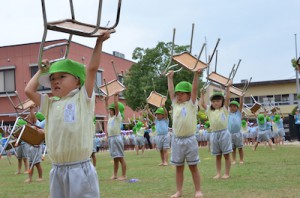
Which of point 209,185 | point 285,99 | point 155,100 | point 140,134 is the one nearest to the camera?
point 209,185

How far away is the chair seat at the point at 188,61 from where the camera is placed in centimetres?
674

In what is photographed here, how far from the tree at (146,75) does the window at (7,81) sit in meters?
8.74

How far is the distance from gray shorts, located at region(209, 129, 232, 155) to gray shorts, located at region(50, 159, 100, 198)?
577 cm

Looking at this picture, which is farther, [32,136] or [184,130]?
[32,136]

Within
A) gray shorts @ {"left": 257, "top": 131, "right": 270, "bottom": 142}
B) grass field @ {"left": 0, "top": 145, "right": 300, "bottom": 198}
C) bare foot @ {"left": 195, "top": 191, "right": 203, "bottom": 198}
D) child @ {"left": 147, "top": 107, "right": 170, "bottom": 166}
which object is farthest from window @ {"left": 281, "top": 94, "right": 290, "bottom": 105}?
bare foot @ {"left": 195, "top": 191, "right": 203, "bottom": 198}

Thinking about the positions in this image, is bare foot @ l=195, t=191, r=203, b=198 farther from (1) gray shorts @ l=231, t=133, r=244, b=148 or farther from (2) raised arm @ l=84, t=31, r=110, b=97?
(1) gray shorts @ l=231, t=133, r=244, b=148

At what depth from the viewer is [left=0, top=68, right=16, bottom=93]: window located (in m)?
33.8

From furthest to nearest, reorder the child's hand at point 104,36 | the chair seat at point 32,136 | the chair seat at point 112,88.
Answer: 1. the chair seat at point 112,88
2. the chair seat at point 32,136
3. the child's hand at point 104,36

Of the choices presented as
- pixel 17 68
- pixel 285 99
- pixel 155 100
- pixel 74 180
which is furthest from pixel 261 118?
pixel 285 99

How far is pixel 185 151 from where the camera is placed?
7383mm

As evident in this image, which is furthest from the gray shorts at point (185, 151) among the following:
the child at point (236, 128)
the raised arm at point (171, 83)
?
Answer: the child at point (236, 128)

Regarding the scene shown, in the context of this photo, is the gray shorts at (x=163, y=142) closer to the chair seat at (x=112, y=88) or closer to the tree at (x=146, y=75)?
the chair seat at (x=112, y=88)

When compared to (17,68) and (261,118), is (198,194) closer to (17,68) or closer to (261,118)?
(261,118)

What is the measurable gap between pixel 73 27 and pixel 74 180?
1.50 m
